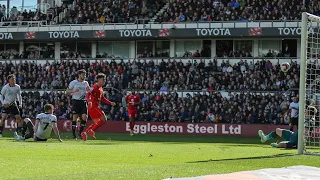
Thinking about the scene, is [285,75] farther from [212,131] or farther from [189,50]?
[189,50]

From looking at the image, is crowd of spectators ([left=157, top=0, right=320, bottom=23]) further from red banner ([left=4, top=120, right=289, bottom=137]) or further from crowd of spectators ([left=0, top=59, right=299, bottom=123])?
red banner ([left=4, top=120, right=289, bottom=137])

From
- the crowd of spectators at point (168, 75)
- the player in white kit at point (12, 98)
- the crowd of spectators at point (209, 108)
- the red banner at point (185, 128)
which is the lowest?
the red banner at point (185, 128)

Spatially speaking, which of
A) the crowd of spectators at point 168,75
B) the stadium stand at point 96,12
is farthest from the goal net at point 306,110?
the stadium stand at point 96,12

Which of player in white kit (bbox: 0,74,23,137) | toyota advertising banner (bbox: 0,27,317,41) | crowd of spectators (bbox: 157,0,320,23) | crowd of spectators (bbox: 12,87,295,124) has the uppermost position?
crowd of spectators (bbox: 157,0,320,23)

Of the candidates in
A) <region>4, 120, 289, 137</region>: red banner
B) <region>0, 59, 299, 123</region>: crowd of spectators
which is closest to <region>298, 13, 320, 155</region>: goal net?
<region>4, 120, 289, 137</region>: red banner

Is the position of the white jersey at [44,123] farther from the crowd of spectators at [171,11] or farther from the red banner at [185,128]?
the crowd of spectators at [171,11]

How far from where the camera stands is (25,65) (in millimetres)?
48688

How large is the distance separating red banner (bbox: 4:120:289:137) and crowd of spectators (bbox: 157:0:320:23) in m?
10.7

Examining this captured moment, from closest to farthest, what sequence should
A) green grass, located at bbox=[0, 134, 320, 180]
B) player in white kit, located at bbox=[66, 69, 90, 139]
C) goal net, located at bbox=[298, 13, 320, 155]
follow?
green grass, located at bbox=[0, 134, 320, 180] < goal net, located at bbox=[298, 13, 320, 155] < player in white kit, located at bbox=[66, 69, 90, 139]

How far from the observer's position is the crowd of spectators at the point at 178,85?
123 feet

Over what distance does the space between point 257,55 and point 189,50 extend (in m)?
5.34

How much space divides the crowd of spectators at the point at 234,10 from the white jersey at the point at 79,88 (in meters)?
22.8

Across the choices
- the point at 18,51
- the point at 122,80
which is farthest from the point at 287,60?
the point at 18,51

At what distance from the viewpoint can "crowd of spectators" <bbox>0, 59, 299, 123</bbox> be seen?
37.4 m
